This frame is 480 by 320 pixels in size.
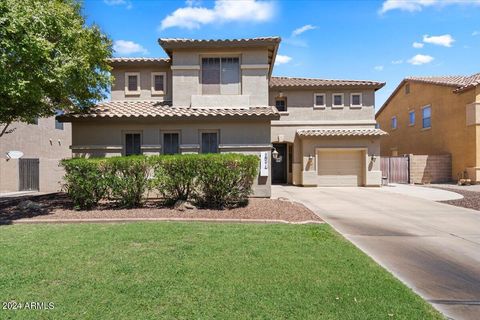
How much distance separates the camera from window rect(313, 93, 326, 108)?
20906 millimetres

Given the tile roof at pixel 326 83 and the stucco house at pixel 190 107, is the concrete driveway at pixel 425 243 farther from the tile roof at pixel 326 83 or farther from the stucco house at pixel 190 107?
the tile roof at pixel 326 83

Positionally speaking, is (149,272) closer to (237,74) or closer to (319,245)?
(319,245)

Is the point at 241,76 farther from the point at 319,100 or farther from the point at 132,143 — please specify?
the point at 319,100

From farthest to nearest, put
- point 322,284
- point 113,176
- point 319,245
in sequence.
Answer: point 113,176 → point 319,245 → point 322,284

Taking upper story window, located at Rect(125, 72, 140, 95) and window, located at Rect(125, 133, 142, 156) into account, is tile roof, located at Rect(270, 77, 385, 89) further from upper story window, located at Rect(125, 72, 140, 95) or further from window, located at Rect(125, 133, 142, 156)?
window, located at Rect(125, 133, 142, 156)

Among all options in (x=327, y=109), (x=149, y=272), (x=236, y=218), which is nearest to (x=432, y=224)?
(x=236, y=218)

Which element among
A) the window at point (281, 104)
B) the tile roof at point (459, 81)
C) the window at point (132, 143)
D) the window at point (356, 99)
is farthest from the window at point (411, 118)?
the window at point (132, 143)

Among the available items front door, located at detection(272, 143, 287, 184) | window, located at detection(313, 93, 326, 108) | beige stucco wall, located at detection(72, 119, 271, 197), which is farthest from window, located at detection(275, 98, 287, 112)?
beige stucco wall, located at detection(72, 119, 271, 197)

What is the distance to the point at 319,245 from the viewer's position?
20.2 ft

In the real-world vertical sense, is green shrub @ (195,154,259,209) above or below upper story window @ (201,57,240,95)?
below

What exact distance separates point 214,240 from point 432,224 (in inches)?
244

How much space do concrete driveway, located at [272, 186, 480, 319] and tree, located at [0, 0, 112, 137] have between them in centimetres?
906

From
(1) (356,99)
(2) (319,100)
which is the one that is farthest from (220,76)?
(1) (356,99)

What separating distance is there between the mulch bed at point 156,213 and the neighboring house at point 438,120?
54.8 feet
